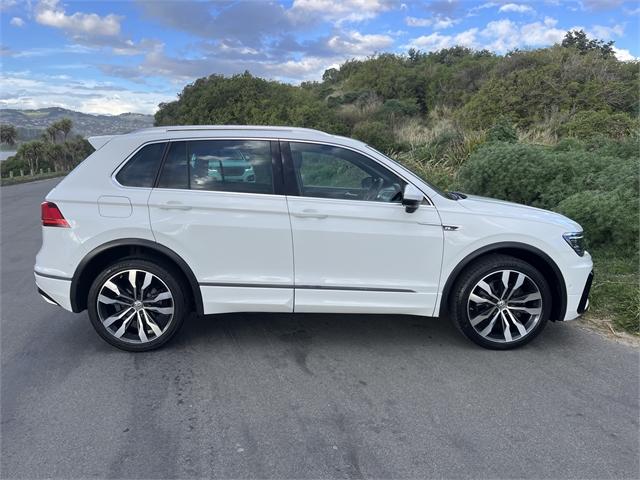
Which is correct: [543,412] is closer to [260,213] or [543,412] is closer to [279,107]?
[260,213]

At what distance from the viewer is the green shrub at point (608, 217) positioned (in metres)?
6.46

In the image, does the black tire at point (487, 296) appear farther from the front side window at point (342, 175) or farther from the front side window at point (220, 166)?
the front side window at point (220, 166)

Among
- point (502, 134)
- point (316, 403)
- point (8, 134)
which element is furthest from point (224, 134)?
point (8, 134)

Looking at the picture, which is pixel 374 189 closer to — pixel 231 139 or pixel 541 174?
pixel 231 139

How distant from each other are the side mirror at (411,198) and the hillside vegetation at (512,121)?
244 centimetres

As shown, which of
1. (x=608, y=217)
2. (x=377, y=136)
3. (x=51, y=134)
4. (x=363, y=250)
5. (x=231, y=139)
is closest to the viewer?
(x=363, y=250)

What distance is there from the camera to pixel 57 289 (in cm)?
438

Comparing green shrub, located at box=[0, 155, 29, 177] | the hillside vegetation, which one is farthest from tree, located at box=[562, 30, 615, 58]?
green shrub, located at box=[0, 155, 29, 177]

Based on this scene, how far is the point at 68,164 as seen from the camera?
179ft

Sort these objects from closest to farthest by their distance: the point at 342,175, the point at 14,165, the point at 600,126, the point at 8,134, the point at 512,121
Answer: the point at 342,175, the point at 600,126, the point at 512,121, the point at 14,165, the point at 8,134

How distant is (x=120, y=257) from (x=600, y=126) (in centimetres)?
1163

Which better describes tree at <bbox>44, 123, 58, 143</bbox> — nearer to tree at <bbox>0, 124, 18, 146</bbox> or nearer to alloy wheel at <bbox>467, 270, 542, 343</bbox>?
tree at <bbox>0, 124, 18, 146</bbox>

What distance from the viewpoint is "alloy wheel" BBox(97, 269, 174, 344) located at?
4348 mm

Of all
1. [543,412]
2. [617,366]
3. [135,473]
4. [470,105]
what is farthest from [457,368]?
[470,105]
